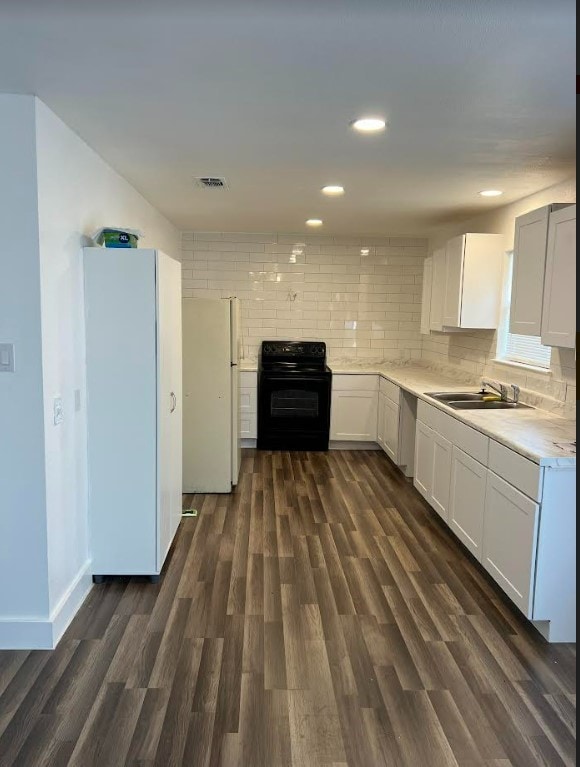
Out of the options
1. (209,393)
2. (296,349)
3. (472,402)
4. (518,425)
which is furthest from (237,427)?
(518,425)

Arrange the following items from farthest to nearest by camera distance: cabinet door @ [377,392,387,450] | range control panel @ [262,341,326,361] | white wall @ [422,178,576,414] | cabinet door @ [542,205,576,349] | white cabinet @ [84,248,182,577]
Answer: range control panel @ [262,341,326,361], cabinet door @ [377,392,387,450], white wall @ [422,178,576,414], white cabinet @ [84,248,182,577], cabinet door @ [542,205,576,349]

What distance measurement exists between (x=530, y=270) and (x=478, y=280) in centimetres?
103

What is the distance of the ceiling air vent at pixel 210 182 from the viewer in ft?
11.4

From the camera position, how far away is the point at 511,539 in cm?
268

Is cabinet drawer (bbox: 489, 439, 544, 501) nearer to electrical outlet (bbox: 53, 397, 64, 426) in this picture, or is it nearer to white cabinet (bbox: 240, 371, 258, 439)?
electrical outlet (bbox: 53, 397, 64, 426)

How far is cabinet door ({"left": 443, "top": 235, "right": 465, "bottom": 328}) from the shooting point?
431 cm

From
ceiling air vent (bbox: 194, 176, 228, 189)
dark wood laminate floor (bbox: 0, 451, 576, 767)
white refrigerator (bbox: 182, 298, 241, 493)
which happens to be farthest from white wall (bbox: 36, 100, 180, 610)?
white refrigerator (bbox: 182, 298, 241, 493)

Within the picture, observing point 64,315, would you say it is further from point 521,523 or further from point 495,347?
point 495,347

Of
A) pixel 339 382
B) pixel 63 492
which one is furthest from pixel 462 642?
pixel 339 382

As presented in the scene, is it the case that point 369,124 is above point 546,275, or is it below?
above

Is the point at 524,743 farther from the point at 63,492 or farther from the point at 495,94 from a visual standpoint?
the point at 495,94

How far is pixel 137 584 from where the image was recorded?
304 centimetres

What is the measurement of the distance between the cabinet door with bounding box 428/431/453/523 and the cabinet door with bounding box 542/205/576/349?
992 millimetres

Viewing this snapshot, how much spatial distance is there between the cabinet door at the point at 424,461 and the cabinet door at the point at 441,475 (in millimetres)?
76
